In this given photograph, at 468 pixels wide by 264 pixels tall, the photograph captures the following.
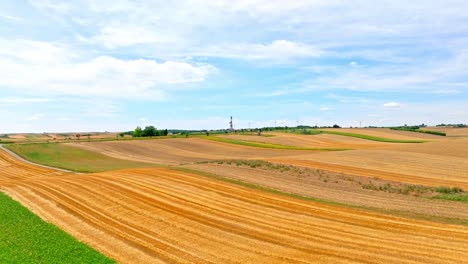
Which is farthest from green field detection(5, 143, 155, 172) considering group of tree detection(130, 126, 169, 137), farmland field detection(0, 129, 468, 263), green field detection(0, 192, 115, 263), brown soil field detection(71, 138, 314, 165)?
group of tree detection(130, 126, 169, 137)

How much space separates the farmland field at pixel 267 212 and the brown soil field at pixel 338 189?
0.09m

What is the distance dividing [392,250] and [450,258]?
2234 mm

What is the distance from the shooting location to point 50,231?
1966 cm

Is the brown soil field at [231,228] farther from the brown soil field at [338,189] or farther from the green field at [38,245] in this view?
the brown soil field at [338,189]

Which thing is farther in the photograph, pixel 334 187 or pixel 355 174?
pixel 355 174

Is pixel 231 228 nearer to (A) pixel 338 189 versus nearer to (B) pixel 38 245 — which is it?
(B) pixel 38 245

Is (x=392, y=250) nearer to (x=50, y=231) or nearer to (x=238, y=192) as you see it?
(x=238, y=192)

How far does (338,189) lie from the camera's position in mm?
30375

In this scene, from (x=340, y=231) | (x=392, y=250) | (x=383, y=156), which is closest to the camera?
(x=392, y=250)

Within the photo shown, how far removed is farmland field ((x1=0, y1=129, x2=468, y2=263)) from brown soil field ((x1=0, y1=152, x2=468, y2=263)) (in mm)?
55

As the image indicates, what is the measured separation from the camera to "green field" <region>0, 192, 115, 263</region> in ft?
51.2

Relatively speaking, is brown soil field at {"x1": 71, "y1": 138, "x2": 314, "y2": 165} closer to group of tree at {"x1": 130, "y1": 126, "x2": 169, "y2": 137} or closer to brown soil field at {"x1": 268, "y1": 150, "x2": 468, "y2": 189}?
brown soil field at {"x1": 268, "y1": 150, "x2": 468, "y2": 189}

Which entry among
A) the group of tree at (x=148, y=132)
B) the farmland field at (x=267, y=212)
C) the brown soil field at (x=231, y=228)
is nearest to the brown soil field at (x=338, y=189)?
the farmland field at (x=267, y=212)

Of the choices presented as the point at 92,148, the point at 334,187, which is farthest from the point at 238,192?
the point at 92,148
